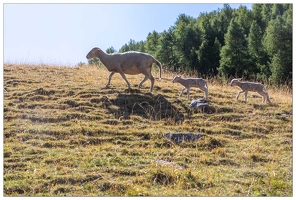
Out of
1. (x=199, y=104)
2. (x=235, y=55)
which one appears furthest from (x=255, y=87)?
(x=235, y=55)

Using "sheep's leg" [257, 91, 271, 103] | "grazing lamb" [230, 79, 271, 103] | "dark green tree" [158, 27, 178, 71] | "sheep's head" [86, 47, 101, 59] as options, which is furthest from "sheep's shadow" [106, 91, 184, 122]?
"dark green tree" [158, 27, 178, 71]

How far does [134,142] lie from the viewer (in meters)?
11.5

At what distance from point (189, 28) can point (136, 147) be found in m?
40.8

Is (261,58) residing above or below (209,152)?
above

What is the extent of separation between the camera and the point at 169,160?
10.0 meters

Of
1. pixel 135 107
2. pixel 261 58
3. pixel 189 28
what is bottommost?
pixel 135 107

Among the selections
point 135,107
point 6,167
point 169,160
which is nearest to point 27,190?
point 6,167

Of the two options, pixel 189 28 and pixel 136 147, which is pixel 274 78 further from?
pixel 136 147

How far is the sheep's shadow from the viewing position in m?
14.3

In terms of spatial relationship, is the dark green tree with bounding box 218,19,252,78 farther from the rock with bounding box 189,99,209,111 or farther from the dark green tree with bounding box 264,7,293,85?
the rock with bounding box 189,99,209,111

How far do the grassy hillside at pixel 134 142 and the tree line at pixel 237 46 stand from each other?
17.3 m

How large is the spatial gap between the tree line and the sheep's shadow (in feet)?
56.1

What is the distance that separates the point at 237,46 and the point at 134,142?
31.6 meters

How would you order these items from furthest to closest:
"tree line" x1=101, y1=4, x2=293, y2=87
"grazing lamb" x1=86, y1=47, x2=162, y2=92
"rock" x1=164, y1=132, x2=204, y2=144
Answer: "tree line" x1=101, y1=4, x2=293, y2=87 < "grazing lamb" x1=86, y1=47, x2=162, y2=92 < "rock" x1=164, y1=132, x2=204, y2=144
